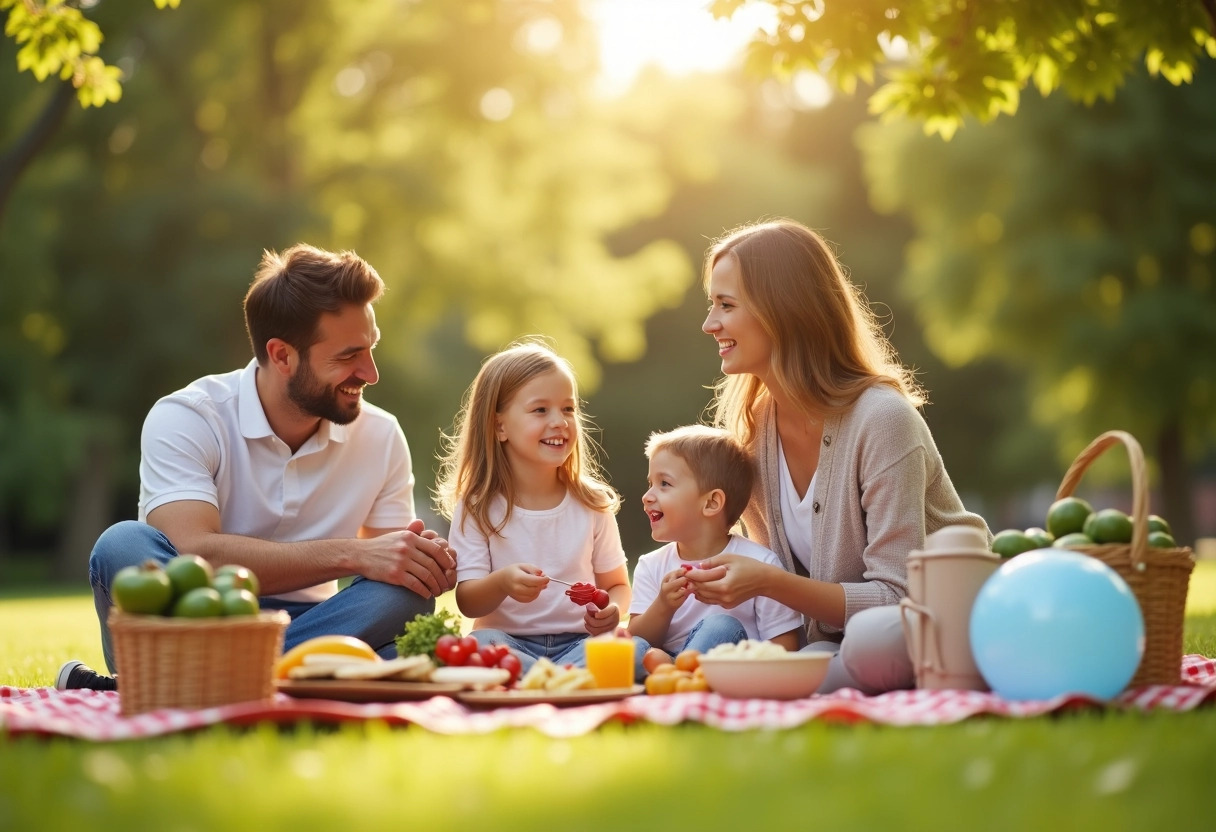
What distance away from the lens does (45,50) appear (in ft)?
22.4

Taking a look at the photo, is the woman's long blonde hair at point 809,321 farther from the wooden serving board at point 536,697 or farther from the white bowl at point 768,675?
the wooden serving board at point 536,697

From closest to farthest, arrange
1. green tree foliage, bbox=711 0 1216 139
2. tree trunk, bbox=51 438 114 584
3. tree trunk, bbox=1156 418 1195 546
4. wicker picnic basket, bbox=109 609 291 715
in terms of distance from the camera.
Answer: wicker picnic basket, bbox=109 609 291 715
green tree foliage, bbox=711 0 1216 139
tree trunk, bbox=1156 418 1195 546
tree trunk, bbox=51 438 114 584

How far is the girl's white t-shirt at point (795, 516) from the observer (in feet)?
16.4

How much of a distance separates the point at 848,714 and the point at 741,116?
3564 cm

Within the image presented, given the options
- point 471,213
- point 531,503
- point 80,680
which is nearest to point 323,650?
point 80,680

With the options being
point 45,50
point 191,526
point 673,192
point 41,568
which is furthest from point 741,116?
point 191,526

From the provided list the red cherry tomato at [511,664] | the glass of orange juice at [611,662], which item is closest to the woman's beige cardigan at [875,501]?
the glass of orange juice at [611,662]

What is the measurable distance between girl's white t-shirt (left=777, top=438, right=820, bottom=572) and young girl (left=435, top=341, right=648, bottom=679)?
757mm

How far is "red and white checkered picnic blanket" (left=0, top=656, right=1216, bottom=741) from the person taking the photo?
10.4ft

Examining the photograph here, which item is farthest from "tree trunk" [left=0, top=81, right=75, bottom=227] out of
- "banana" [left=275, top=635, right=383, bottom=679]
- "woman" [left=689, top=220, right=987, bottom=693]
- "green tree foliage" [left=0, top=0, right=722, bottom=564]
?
"banana" [left=275, top=635, right=383, bottom=679]

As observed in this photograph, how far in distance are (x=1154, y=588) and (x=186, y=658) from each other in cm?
276

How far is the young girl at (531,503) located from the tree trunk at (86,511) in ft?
59.0

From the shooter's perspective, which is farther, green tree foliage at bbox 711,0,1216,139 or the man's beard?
green tree foliage at bbox 711,0,1216,139

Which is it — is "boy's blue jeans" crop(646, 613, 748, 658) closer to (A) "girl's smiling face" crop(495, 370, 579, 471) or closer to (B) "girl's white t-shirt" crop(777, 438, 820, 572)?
(B) "girl's white t-shirt" crop(777, 438, 820, 572)
